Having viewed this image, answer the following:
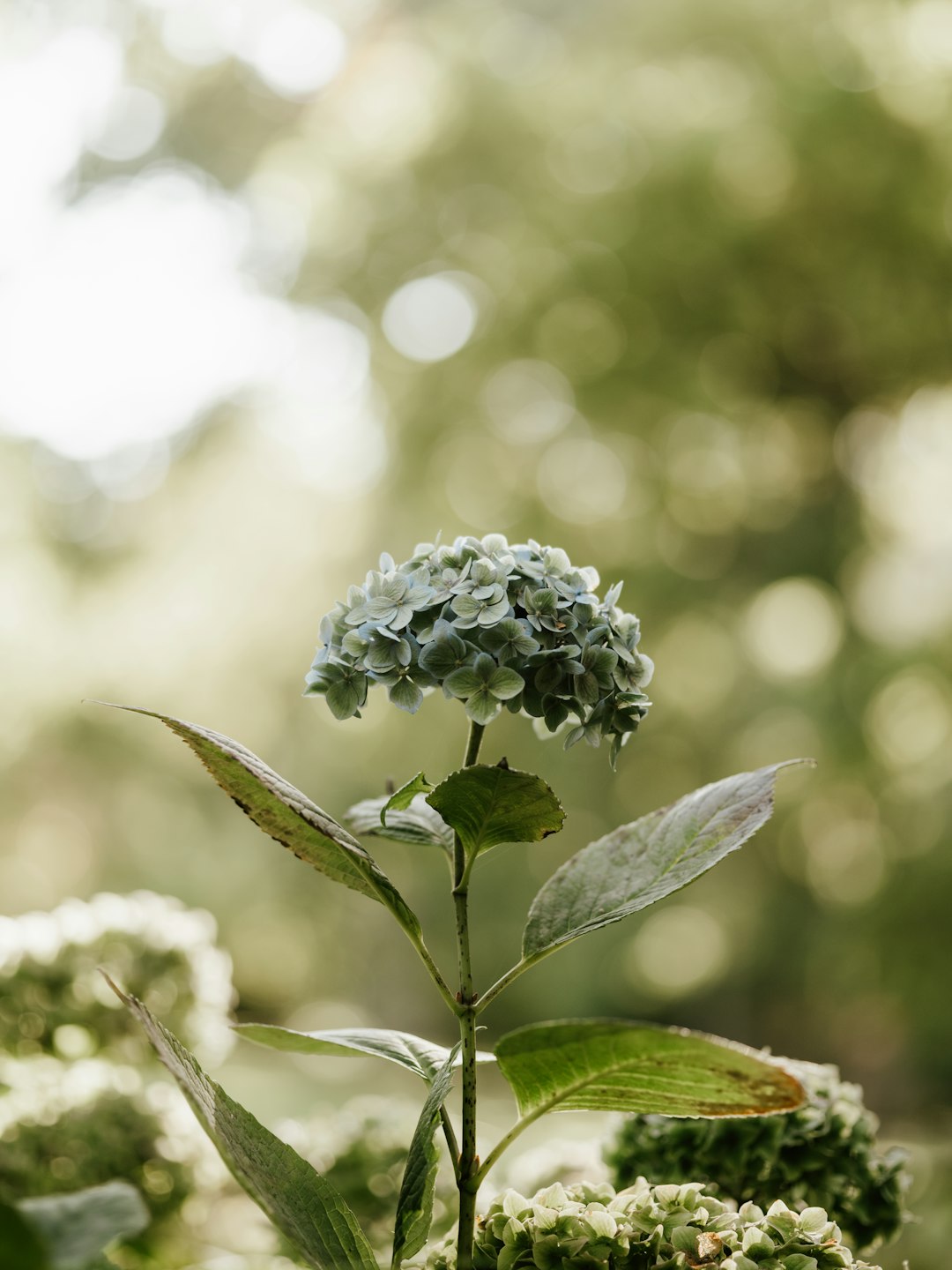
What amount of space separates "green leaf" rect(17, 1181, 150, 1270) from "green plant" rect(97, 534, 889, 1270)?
126mm

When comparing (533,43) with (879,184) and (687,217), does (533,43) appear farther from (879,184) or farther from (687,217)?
(879,184)

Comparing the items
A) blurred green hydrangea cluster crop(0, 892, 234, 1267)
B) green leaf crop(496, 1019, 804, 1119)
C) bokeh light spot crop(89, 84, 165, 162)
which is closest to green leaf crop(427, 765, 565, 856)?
green leaf crop(496, 1019, 804, 1119)

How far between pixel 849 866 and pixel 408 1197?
13.4 ft

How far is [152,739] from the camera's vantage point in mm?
7742

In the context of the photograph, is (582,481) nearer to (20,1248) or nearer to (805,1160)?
(805,1160)

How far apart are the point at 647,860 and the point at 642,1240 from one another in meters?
0.28

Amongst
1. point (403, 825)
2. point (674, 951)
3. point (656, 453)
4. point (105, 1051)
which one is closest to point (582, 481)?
point (656, 453)

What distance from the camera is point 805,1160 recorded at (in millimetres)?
1132

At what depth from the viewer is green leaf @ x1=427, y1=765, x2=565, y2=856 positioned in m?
0.72

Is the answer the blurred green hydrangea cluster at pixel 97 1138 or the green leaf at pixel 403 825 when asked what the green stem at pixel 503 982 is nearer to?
the green leaf at pixel 403 825

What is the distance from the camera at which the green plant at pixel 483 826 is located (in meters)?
0.72

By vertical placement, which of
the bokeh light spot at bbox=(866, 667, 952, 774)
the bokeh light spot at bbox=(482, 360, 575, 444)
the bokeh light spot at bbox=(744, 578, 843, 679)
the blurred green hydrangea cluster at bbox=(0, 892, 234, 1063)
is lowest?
the blurred green hydrangea cluster at bbox=(0, 892, 234, 1063)

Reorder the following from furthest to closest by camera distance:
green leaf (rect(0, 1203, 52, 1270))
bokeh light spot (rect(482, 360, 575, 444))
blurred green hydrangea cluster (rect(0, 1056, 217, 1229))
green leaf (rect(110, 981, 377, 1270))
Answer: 1. bokeh light spot (rect(482, 360, 575, 444))
2. blurred green hydrangea cluster (rect(0, 1056, 217, 1229))
3. green leaf (rect(110, 981, 377, 1270))
4. green leaf (rect(0, 1203, 52, 1270))

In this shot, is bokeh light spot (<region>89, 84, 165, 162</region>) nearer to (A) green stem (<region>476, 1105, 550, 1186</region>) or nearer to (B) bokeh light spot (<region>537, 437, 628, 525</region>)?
(B) bokeh light spot (<region>537, 437, 628, 525</region>)
